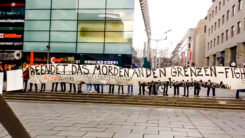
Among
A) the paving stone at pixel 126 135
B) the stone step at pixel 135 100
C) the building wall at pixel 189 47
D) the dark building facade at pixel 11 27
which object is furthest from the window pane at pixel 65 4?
→ the building wall at pixel 189 47

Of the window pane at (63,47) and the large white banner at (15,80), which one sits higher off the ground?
the window pane at (63,47)

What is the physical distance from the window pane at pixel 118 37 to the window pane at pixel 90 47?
113 centimetres

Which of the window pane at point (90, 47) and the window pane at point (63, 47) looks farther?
the window pane at point (63, 47)

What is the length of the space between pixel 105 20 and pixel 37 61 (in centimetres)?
937

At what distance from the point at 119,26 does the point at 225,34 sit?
1983 cm

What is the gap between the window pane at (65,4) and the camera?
31984 millimetres

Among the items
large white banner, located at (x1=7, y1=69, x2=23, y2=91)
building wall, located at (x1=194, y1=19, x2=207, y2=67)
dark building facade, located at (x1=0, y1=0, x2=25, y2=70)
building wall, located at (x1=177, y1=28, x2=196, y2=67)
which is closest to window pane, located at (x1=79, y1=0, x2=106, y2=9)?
dark building facade, located at (x1=0, y1=0, x2=25, y2=70)

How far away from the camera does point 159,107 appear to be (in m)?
14.4

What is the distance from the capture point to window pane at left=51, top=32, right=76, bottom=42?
31781mm

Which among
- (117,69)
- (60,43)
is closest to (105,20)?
(60,43)

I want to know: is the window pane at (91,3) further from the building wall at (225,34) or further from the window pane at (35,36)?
the building wall at (225,34)

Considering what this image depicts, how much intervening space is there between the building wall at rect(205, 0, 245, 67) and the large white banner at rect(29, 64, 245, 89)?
16.9 m

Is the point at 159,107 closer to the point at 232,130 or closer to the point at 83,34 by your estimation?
the point at 232,130

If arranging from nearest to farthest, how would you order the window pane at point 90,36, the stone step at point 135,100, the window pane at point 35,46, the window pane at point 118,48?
1. the stone step at point 135,100
2. the window pane at point 118,48
3. the window pane at point 90,36
4. the window pane at point 35,46
